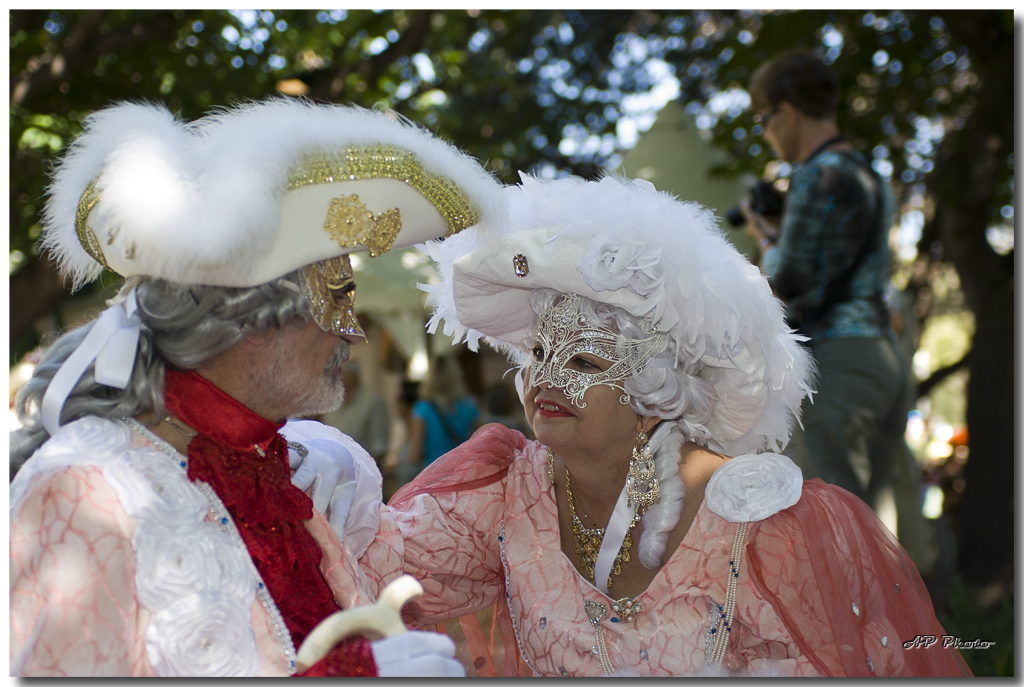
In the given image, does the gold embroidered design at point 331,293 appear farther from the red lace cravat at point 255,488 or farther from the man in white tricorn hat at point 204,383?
the red lace cravat at point 255,488

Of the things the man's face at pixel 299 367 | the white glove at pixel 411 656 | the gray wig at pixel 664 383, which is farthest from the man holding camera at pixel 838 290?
the white glove at pixel 411 656

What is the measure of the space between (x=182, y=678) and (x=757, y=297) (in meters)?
1.57

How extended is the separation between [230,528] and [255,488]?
0.33 ft

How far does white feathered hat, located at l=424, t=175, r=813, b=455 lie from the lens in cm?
216

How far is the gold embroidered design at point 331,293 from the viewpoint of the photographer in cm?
172

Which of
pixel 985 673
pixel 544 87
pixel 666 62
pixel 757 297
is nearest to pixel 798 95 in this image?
pixel 757 297

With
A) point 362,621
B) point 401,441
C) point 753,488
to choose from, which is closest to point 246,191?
point 362,621

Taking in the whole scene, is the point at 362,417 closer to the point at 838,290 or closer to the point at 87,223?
the point at 838,290

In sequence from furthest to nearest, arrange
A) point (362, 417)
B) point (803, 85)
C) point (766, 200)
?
point (362, 417) → point (766, 200) → point (803, 85)

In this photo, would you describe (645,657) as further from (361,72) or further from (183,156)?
(361,72)

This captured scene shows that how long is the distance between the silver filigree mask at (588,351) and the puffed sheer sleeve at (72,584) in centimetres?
112

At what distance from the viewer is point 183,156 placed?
154 centimetres

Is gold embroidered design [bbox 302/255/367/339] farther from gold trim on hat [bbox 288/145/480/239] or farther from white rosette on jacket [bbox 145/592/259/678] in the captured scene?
white rosette on jacket [bbox 145/592/259/678]

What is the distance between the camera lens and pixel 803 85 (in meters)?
3.56
